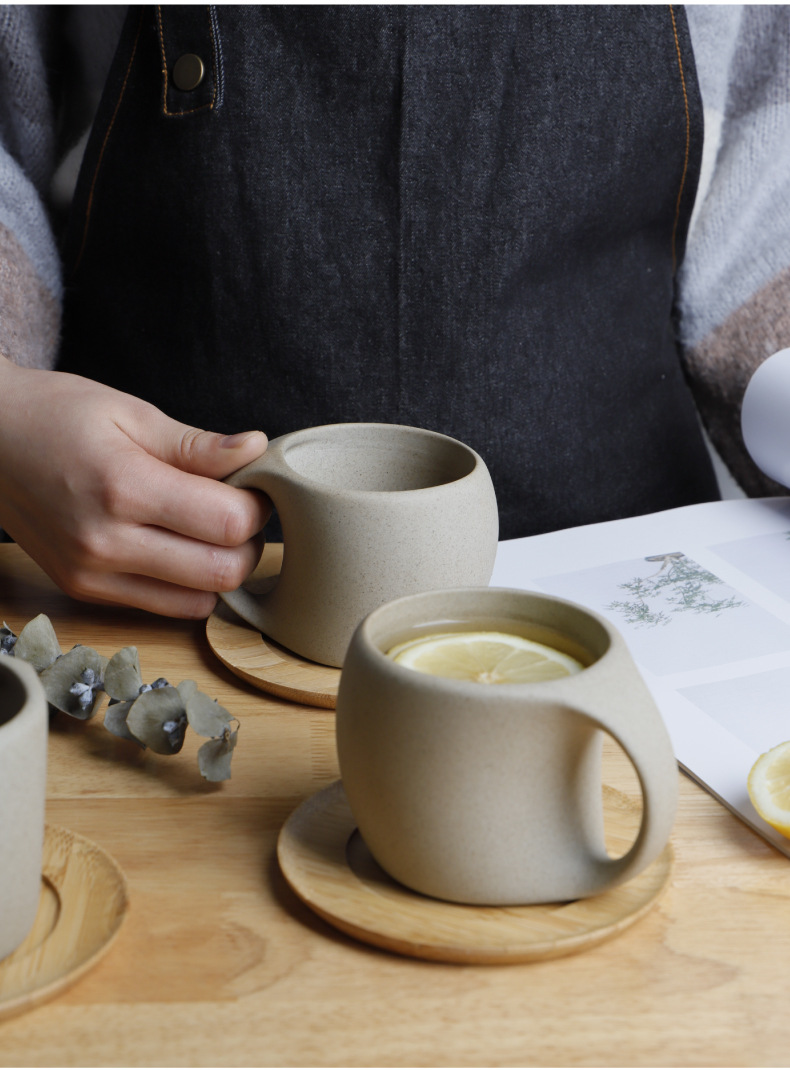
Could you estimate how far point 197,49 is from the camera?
85cm

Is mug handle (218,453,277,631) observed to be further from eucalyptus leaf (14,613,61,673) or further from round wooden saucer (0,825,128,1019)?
round wooden saucer (0,825,128,1019)

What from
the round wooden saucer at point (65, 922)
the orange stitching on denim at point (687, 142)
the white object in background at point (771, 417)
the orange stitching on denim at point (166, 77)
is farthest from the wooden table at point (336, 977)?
the orange stitching on denim at point (687, 142)

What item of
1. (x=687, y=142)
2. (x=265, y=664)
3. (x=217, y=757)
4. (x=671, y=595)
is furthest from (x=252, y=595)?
(x=687, y=142)

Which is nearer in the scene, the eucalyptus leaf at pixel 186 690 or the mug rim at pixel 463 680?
the mug rim at pixel 463 680

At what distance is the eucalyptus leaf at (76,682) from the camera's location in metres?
0.54

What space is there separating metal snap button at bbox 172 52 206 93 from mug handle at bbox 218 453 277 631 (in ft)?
1.28

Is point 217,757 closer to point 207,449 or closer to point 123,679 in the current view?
point 123,679

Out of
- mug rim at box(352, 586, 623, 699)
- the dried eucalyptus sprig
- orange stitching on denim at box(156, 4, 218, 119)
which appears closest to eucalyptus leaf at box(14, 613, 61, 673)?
the dried eucalyptus sprig

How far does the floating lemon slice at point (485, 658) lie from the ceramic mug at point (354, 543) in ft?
0.43

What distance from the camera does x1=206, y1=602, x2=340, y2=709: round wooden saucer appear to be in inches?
23.0

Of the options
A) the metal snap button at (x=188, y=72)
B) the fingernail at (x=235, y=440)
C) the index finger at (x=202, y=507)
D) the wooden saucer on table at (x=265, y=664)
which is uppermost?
the metal snap button at (x=188, y=72)

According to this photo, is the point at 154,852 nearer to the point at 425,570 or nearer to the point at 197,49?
the point at 425,570

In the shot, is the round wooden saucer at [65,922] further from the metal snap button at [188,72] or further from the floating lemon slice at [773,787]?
the metal snap button at [188,72]

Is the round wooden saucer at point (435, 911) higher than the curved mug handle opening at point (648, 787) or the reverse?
the reverse
